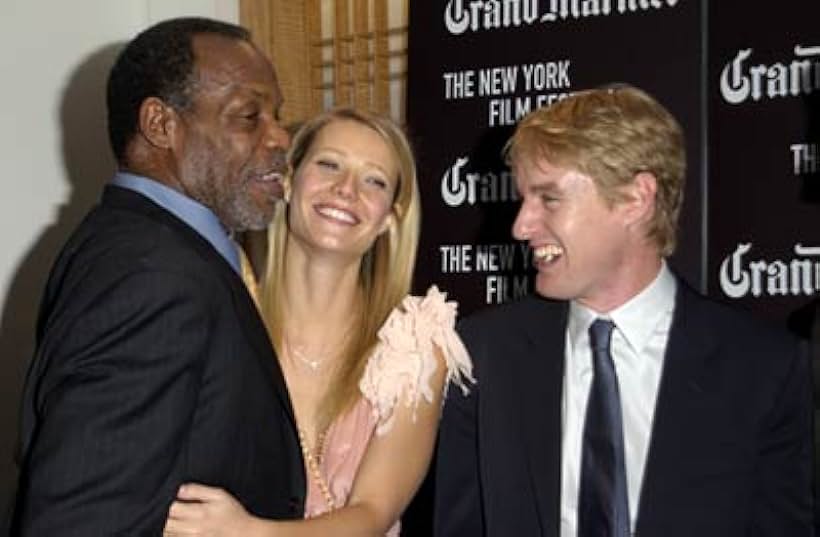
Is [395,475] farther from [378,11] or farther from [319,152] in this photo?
[378,11]

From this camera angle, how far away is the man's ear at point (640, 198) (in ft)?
6.75

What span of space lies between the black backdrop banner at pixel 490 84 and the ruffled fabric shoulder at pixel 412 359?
813 mm

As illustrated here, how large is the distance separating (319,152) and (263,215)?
0.55 m

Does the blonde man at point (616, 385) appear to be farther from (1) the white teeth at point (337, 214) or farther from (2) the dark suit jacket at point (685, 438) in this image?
(1) the white teeth at point (337, 214)

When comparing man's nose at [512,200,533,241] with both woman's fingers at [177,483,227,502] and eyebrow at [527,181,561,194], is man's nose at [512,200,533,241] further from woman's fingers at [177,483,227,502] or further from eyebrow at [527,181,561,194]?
woman's fingers at [177,483,227,502]

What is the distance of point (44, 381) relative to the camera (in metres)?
1.37

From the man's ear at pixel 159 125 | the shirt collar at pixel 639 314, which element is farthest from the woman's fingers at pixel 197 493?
the shirt collar at pixel 639 314

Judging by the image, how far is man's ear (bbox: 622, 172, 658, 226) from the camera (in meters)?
2.06

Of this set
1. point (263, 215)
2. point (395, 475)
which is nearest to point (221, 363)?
point (263, 215)

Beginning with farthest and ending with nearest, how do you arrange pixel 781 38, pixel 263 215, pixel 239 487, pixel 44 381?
pixel 781 38 < pixel 263 215 < pixel 239 487 < pixel 44 381

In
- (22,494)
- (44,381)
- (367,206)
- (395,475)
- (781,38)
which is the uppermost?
(781,38)

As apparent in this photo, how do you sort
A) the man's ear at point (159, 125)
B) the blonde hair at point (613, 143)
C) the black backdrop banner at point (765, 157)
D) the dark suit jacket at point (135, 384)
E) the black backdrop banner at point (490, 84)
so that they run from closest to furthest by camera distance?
1. the dark suit jacket at point (135, 384)
2. the man's ear at point (159, 125)
3. the blonde hair at point (613, 143)
4. the black backdrop banner at point (765, 157)
5. the black backdrop banner at point (490, 84)

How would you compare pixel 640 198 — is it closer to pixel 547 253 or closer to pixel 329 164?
pixel 547 253

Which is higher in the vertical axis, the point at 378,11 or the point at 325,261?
the point at 378,11
